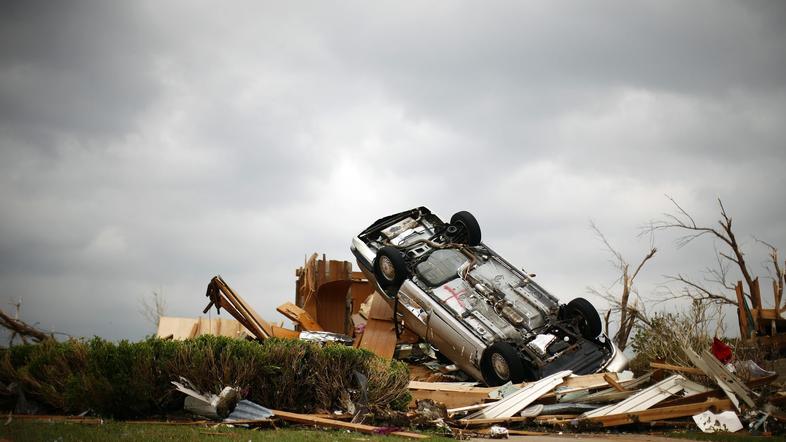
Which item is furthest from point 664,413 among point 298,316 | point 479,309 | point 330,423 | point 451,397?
point 298,316

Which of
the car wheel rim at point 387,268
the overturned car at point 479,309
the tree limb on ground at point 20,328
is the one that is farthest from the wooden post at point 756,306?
the tree limb on ground at point 20,328

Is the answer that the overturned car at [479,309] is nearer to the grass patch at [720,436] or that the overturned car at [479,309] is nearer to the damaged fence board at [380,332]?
the damaged fence board at [380,332]

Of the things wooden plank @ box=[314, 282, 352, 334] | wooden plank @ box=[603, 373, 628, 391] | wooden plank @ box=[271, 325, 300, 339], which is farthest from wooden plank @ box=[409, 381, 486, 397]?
wooden plank @ box=[314, 282, 352, 334]

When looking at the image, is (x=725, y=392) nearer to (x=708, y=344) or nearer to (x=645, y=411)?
(x=645, y=411)

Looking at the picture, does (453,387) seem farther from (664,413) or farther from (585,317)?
(664,413)

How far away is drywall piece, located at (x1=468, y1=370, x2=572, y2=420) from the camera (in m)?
10.7

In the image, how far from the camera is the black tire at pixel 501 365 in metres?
12.5

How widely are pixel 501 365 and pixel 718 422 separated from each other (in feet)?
13.2

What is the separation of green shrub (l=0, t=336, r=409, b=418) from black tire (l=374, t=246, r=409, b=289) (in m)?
3.84

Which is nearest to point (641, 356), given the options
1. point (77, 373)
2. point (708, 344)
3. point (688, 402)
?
point (708, 344)

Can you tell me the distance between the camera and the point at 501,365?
12.7 meters

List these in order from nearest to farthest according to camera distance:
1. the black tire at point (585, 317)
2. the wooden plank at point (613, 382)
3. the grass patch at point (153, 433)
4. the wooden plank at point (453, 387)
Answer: the grass patch at point (153, 433)
the wooden plank at point (613, 382)
the wooden plank at point (453, 387)
the black tire at point (585, 317)

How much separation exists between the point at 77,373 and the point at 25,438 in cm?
254

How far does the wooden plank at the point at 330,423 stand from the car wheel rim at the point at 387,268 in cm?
541
